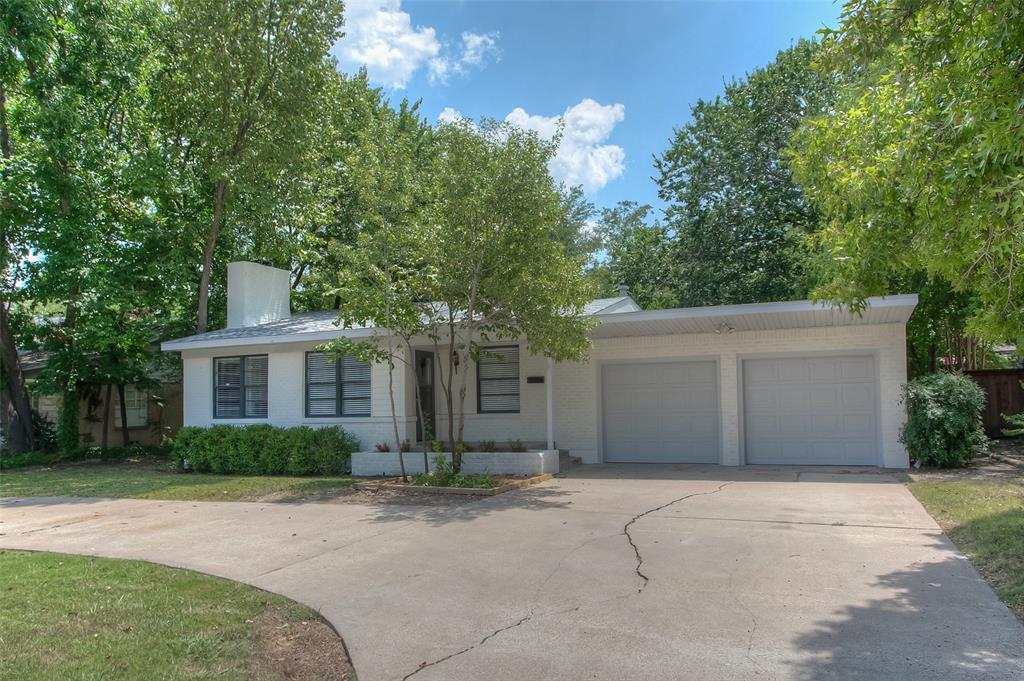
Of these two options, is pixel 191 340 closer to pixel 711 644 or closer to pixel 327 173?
pixel 327 173

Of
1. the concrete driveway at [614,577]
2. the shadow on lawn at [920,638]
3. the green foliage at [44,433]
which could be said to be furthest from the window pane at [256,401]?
the shadow on lawn at [920,638]

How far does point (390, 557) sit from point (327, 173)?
18.0 metres

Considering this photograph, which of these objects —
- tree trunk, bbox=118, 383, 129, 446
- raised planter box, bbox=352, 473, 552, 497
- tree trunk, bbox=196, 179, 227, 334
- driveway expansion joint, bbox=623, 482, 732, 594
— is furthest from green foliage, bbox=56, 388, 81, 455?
driveway expansion joint, bbox=623, 482, 732, 594

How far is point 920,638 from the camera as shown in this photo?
4555 millimetres

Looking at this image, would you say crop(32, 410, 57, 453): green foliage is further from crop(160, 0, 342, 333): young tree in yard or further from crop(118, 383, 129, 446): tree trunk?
crop(160, 0, 342, 333): young tree in yard

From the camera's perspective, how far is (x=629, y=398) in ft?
49.8

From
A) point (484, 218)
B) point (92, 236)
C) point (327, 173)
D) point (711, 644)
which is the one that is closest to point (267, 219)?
point (327, 173)

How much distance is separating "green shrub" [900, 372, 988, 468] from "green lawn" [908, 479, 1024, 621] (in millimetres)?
1420

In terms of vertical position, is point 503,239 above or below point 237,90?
below

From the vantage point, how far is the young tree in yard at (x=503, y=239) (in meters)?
10.8

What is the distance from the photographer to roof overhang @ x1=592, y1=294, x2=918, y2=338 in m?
11.9

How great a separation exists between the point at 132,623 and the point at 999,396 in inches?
759

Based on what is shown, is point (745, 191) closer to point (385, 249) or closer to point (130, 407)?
point (385, 249)

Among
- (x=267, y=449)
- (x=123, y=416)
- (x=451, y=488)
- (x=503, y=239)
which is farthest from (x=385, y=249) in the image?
(x=123, y=416)
